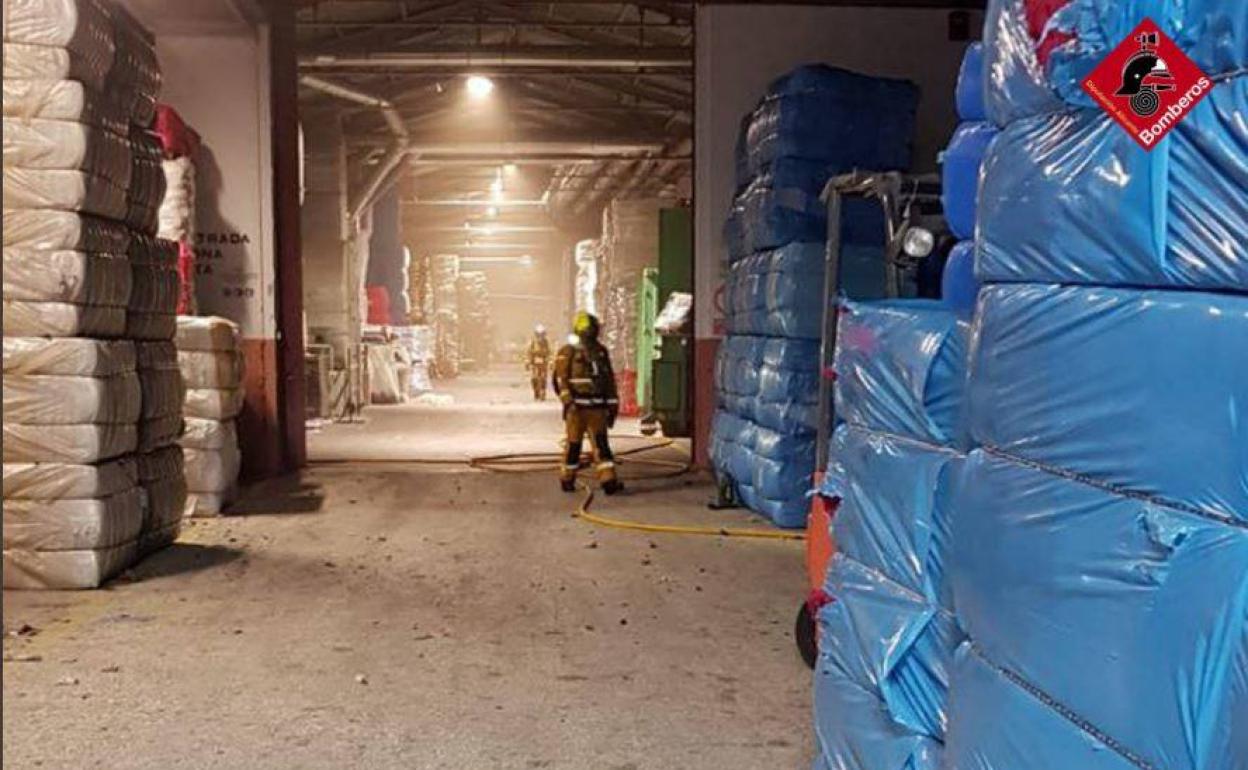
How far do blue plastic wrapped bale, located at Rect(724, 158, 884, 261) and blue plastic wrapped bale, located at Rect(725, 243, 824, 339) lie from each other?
0.52ft

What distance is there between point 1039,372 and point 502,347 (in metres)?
39.8

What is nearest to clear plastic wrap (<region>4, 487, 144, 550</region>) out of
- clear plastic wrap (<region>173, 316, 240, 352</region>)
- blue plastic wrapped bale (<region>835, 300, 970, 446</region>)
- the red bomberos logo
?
clear plastic wrap (<region>173, 316, 240, 352</region>)

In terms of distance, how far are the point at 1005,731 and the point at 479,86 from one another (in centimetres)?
1446

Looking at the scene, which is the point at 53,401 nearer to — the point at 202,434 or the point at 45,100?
the point at 45,100

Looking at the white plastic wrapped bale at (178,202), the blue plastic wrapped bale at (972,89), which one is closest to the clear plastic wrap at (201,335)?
the white plastic wrapped bale at (178,202)

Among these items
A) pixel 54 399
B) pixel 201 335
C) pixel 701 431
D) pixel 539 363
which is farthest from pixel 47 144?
pixel 539 363

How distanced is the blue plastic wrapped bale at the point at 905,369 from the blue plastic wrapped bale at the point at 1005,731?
0.64 meters

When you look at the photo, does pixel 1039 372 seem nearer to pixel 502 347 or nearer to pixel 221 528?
pixel 221 528

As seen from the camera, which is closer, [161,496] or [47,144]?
[47,144]

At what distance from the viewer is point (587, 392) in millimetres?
9664

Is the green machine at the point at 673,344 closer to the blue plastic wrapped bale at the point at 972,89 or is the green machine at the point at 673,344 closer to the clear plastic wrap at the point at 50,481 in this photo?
the clear plastic wrap at the point at 50,481

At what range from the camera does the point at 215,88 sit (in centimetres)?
1013

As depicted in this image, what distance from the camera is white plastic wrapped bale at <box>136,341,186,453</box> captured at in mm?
6883

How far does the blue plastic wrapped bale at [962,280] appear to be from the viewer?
3035mm
